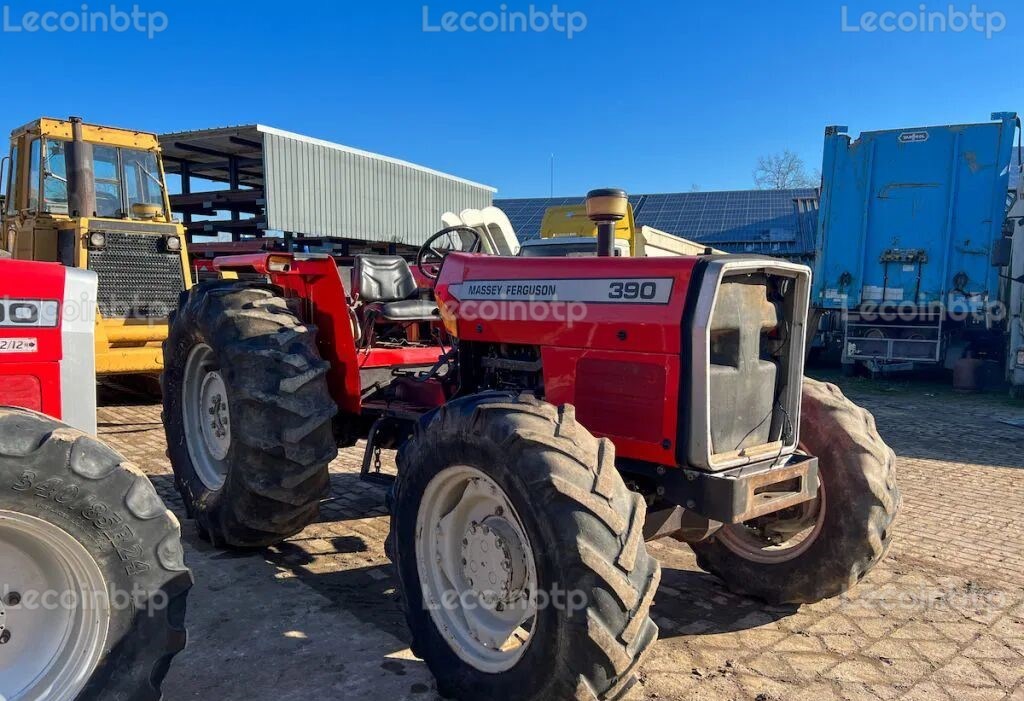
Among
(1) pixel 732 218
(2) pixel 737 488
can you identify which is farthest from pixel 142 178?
(1) pixel 732 218

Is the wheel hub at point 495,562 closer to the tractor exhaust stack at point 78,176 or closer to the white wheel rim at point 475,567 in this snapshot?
the white wheel rim at point 475,567

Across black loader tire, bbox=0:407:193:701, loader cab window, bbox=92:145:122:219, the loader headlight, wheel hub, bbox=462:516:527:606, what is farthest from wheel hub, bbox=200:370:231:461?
loader cab window, bbox=92:145:122:219

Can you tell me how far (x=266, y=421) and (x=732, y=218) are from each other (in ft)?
52.6

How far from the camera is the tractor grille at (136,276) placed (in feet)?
25.6

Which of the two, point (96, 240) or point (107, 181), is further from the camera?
point (107, 181)

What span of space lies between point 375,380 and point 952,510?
12.9 ft

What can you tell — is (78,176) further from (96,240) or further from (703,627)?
(703,627)

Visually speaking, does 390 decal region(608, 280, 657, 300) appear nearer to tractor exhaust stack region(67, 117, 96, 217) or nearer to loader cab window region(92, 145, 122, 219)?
tractor exhaust stack region(67, 117, 96, 217)

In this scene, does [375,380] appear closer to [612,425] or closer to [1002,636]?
[612,425]

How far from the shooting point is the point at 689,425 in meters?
2.78

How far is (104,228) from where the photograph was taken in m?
7.77

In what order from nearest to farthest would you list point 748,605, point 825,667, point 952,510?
point 825,667
point 748,605
point 952,510

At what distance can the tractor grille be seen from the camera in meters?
7.80

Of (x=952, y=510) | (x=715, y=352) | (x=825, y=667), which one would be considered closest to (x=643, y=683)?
(x=825, y=667)
